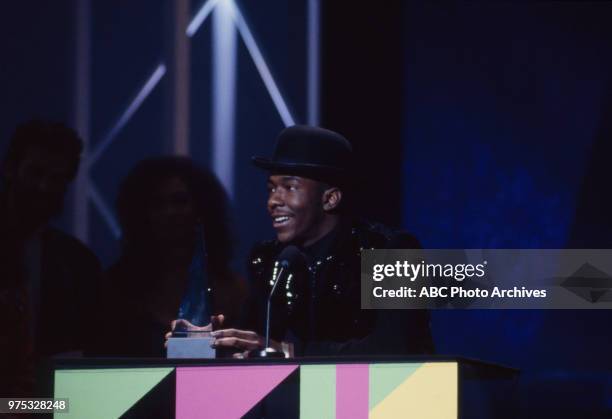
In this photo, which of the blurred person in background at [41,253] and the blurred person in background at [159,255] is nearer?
the blurred person in background at [41,253]

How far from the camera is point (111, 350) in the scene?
135 inches

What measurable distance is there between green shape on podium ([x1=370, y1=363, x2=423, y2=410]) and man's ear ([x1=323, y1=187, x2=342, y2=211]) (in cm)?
114

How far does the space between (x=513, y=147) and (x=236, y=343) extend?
226 centimetres

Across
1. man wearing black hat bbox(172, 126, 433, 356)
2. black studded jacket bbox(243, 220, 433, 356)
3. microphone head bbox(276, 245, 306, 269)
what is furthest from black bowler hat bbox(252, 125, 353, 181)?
microphone head bbox(276, 245, 306, 269)

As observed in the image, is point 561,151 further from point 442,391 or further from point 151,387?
point 151,387

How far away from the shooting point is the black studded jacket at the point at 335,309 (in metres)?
3.00

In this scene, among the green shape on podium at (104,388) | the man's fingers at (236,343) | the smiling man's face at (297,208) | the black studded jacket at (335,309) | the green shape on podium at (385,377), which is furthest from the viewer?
the smiling man's face at (297,208)

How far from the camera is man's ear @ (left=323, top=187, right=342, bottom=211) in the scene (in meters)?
3.24

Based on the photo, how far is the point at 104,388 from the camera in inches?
81.6

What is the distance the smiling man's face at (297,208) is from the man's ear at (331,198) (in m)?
0.01

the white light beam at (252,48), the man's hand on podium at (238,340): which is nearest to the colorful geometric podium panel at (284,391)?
the man's hand on podium at (238,340)

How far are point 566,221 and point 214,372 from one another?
105 inches

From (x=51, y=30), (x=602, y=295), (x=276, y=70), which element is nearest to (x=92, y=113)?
(x=51, y=30)

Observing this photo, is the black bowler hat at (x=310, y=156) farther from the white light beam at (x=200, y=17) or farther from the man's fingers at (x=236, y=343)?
the white light beam at (x=200, y=17)
